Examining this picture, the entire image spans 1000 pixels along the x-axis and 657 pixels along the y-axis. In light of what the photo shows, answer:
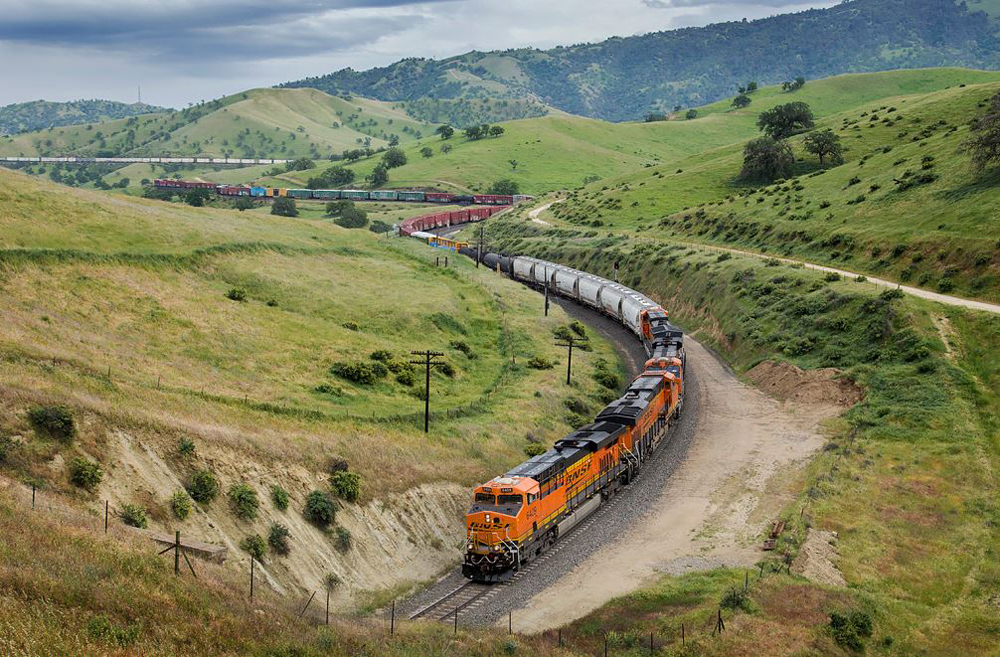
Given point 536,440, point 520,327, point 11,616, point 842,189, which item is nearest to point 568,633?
point 11,616

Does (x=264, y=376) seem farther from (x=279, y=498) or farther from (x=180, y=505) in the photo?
(x=180, y=505)

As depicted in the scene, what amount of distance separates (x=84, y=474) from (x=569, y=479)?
72.3ft

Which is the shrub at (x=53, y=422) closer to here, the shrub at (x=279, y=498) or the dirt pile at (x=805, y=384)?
the shrub at (x=279, y=498)

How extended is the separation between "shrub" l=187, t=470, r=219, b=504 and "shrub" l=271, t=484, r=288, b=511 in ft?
8.90

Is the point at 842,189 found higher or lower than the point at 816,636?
higher

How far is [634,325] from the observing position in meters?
85.8

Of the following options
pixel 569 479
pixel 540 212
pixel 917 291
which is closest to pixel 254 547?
pixel 569 479

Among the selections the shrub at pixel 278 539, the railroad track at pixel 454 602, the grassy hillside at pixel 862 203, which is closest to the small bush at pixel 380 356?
the shrub at pixel 278 539

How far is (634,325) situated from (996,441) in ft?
124

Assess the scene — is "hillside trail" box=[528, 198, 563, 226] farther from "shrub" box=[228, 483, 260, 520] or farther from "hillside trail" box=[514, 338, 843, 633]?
"shrub" box=[228, 483, 260, 520]

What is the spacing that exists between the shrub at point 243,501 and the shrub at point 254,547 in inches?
50.2

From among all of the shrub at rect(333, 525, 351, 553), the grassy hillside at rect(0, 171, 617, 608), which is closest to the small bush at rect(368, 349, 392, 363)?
the grassy hillside at rect(0, 171, 617, 608)

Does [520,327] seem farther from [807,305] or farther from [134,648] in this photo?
[134,648]

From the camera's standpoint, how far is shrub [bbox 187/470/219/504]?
37.3m
